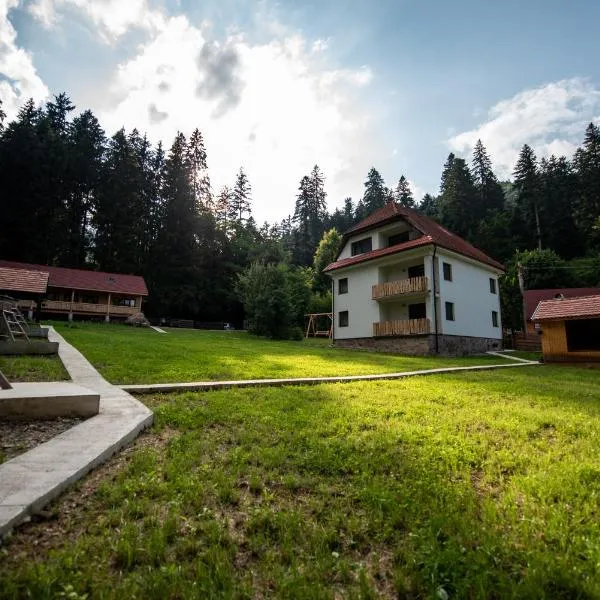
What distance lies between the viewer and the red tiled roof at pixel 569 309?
17.0m

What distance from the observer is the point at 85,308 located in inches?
1396

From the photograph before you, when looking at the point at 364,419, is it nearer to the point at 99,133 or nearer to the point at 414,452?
the point at 414,452

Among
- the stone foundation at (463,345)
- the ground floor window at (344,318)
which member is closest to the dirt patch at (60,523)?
the stone foundation at (463,345)

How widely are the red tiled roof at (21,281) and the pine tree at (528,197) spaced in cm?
5468

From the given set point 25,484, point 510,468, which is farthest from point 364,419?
point 25,484

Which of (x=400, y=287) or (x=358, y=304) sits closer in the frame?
(x=400, y=287)

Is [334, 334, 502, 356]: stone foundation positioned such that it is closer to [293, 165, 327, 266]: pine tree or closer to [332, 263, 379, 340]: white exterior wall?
[332, 263, 379, 340]: white exterior wall

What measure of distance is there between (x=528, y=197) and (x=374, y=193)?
23.6m

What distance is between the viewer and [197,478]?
338cm

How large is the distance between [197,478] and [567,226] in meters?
59.5

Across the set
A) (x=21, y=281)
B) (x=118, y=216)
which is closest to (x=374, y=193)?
(x=118, y=216)

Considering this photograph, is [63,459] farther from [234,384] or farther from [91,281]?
[91,281]

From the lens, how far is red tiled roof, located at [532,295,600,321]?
17000 mm

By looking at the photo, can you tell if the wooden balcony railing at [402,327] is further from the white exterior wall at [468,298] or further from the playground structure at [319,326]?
the playground structure at [319,326]
